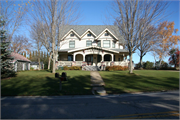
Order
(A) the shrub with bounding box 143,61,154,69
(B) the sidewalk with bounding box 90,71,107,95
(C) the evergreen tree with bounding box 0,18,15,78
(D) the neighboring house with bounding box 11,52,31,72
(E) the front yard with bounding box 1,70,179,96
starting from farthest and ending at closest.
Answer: (A) the shrub with bounding box 143,61,154,69, (D) the neighboring house with bounding box 11,52,31,72, (C) the evergreen tree with bounding box 0,18,15,78, (B) the sidewalk with bounding box 90,71,107,95, (E) the front yard with bounding box 1,70,179,96

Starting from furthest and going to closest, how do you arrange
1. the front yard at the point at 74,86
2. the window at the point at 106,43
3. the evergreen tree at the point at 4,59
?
the window at the point at 106,43, the evergreen tree at the point at 4,59, the front yard at the point at 74,86

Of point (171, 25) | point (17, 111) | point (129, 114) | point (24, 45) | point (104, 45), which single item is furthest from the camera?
point (24, 45)

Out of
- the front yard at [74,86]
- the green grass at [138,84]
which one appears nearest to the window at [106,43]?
the green grass at [138,84]

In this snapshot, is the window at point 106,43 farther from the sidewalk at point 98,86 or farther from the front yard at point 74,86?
the sidewalk at point 98,86

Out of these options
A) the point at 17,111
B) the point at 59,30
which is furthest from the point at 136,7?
the point at 17,111

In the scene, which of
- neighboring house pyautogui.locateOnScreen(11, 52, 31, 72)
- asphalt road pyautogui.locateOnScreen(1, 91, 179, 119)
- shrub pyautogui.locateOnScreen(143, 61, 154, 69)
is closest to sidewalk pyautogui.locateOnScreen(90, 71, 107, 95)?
asphalt road pyautogui.locateOnScreen(1, 91, 179, 119)

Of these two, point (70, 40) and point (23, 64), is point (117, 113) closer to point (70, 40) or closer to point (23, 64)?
point (70, 40)

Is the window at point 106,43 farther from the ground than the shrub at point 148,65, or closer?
farther from the ground

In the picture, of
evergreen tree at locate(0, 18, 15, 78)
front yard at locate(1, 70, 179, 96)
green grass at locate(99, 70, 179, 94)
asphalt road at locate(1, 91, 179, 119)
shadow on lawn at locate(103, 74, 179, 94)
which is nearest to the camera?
asphalt road at locate(1, 91, 179, 119)

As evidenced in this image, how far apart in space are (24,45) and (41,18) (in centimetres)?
3434

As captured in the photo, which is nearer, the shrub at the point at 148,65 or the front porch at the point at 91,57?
the front porch at the point at 91,57

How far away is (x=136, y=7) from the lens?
15.4m

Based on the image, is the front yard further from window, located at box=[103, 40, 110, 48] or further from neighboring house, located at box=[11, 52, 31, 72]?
window, located at box=[103, 40, 110, 48]

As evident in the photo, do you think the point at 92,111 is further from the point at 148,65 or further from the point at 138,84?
the point at 148,65
